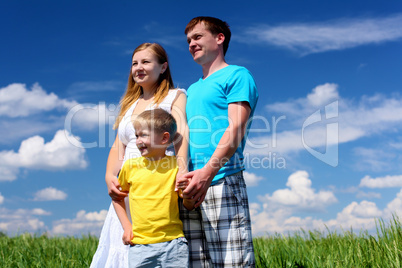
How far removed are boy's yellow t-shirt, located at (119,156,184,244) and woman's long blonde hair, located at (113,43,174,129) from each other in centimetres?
58

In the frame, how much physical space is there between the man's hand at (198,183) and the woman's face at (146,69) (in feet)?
3.36

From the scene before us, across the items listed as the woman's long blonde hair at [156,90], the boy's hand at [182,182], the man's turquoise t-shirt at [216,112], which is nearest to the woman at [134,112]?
the woman's long blonde hair at [156,90]

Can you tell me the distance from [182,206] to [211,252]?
38 cm

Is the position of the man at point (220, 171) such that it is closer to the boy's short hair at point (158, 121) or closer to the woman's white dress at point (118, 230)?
the boy's short hair at point (158, 121)

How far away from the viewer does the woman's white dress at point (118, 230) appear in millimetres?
2957

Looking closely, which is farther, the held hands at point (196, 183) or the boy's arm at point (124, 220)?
the boy's arm at point (124, 220)

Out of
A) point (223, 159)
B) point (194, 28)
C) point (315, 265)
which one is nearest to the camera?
point (223, 159)

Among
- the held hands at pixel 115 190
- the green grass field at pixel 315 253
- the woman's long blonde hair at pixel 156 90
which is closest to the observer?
the held hands at pixel 115 190

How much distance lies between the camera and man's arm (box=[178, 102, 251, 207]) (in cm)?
250

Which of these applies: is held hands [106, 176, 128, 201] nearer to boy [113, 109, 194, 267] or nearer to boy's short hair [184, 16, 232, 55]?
boy [113, 109, 194, 267]

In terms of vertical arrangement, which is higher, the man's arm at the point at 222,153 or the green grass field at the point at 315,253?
the man's arm at the point at 222,153

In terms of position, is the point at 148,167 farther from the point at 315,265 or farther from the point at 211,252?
the point at 315,265

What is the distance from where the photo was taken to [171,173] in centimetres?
272

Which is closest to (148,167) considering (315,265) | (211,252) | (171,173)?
(171,173)
